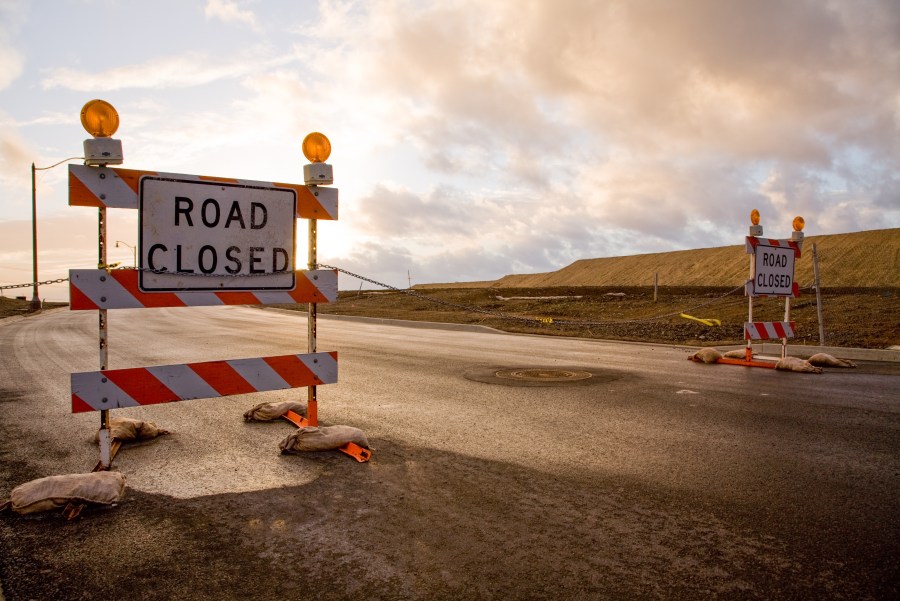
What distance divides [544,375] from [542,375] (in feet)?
0.11

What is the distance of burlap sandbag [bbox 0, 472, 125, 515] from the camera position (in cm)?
369

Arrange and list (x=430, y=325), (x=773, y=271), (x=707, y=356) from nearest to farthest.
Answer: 1. (x=707, y=356)
2. (x=773, y=271)
3. (x=430, y=325)

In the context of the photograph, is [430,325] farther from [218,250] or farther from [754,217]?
[218,250]

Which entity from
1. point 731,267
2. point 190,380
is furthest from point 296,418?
point 731,267

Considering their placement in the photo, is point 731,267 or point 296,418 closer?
point 296,418

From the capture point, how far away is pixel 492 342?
16.0 meters

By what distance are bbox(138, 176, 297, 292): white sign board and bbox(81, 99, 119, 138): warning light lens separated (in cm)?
45

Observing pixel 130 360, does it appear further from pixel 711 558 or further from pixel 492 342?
pixel 711 558

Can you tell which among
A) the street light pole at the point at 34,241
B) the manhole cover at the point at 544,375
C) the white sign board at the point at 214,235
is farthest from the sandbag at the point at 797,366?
the street light pole at the point at 34,241

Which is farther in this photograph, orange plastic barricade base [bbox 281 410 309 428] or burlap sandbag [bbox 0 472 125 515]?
orange plastic barricade base [bbox 281 410 309 428]

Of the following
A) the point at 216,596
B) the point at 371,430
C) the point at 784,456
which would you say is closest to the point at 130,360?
the point at 371,430

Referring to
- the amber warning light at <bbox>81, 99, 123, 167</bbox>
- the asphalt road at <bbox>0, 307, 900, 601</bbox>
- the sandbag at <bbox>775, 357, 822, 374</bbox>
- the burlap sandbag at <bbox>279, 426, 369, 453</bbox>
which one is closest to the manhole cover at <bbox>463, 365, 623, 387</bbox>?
the asphalt road at <bbox>0, 307, 900, 601</bbox>

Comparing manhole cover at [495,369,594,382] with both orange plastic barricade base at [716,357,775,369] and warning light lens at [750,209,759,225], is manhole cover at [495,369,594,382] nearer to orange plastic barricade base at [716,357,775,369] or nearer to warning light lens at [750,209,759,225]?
orange plastic barricade base at [716,357,775,369]

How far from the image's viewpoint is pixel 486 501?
3916mm
